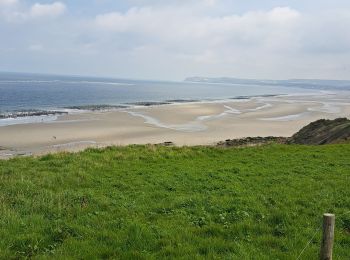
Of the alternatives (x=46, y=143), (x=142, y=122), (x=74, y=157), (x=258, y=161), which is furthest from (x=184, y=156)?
(x=142, y=122)

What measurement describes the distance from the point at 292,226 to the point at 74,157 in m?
14.0

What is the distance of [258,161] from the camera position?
19.3m

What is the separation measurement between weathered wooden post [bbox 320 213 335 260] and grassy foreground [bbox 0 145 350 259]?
3.59 feet

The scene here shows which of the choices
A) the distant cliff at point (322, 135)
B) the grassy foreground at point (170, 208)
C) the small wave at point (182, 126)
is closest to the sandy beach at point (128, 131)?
the small wave at point (182, 126)

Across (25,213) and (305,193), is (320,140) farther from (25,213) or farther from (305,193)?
(25,213)

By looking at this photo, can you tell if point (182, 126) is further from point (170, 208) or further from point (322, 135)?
point (170, 208)

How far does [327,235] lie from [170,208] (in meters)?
5.25

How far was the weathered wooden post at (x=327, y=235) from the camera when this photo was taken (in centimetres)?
566

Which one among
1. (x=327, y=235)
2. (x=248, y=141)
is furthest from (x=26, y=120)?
(x=327, y=235)

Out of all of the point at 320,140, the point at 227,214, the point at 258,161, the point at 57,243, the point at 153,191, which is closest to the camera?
the point at 57,243

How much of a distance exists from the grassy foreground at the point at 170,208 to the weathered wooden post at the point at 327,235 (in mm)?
1095

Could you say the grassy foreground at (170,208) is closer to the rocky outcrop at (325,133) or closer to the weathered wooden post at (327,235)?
the weathered wooden post at (327,235)

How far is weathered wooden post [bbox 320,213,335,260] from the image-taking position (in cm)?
566

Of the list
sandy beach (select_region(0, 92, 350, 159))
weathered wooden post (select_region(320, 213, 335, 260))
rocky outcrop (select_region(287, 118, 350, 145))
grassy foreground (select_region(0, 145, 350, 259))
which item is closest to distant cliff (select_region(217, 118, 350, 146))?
rocky outcrop (select_region(287, 118, 350, 145))
